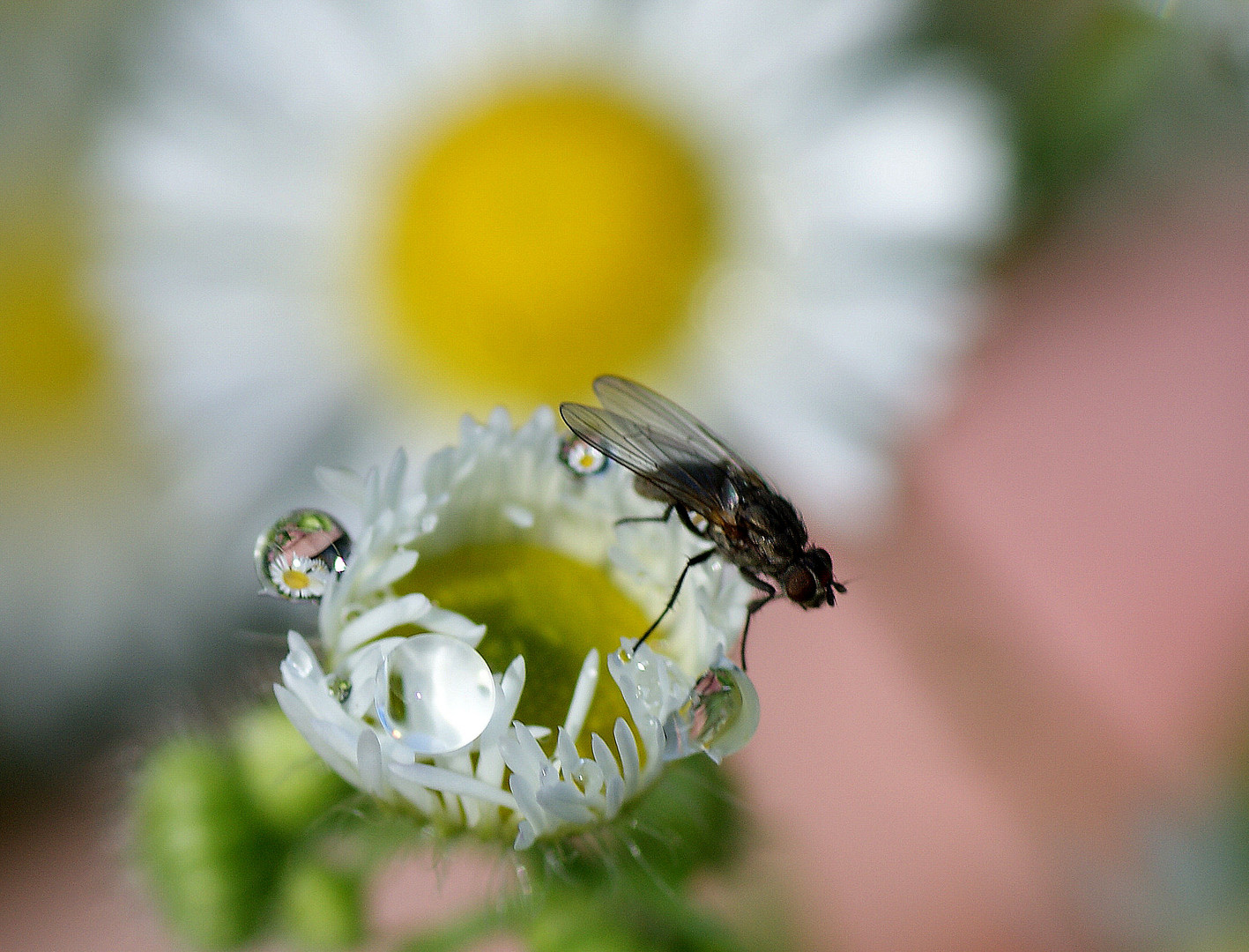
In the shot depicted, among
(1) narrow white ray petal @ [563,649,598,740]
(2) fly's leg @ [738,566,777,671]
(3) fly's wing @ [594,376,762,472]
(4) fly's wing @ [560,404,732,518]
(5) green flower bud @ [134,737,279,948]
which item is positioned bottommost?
(5) green flower bud @ [134,737,279,948]

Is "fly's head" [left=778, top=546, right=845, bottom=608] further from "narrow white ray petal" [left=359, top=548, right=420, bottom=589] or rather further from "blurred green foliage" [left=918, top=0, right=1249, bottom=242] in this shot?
"blurred green foliage" [left=918, top=0, right=1249, bottom=242]

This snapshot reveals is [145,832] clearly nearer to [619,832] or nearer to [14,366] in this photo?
[619,832]

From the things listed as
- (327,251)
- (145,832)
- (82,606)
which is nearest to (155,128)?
(327,251)

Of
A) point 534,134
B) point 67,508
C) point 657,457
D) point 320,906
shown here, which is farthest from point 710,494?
point 67,508

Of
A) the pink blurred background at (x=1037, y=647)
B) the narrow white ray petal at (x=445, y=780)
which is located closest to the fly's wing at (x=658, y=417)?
the narrow white ray petal at (x=445, y=780)

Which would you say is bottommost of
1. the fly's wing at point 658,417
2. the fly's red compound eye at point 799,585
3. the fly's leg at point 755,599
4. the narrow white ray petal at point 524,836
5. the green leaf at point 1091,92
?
the narrow white ray petal at point 524,836

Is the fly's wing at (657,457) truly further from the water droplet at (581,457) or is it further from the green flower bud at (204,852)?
the green flower bud at (204,852)

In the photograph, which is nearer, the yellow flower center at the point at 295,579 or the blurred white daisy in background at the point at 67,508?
the yellow flower center at the point at 295,579

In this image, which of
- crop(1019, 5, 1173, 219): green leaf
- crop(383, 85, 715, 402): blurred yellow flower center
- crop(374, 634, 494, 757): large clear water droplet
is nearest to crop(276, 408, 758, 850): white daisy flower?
crop(374, 634, 494, 757): large clear water droplet
